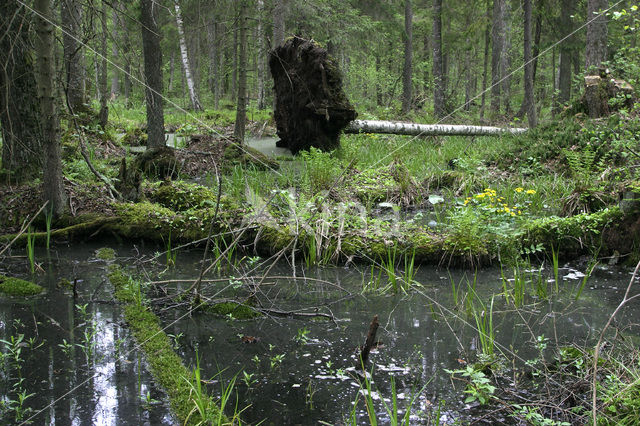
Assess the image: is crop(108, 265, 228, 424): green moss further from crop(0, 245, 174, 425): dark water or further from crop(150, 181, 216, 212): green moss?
crop(150, 181, 216, 212): green moss

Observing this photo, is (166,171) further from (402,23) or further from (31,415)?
(402,23)

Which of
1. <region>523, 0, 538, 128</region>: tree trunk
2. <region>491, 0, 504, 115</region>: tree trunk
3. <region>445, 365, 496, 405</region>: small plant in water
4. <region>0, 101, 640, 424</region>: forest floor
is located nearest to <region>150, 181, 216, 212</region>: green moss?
<region>0, 101, 640, 424</region>: forest floor

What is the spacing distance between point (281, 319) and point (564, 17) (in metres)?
17.8

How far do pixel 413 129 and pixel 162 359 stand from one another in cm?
910

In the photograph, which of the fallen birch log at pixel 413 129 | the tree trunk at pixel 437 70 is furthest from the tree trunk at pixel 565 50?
the fallen birch log at pixel 413 129

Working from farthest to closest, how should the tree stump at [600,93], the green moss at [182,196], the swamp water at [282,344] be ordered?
the tree stump at [600,93]
the green moss at [182,196]
the swamp water at [282,344]

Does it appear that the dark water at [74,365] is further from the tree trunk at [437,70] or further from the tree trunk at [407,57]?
the tree trunk at [407,57]

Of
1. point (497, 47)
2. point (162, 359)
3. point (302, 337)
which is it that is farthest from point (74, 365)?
point (497, 47)

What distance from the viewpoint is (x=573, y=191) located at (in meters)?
6.48

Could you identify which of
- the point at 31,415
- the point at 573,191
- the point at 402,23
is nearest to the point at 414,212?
the point at 573,191

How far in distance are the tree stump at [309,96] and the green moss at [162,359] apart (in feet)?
19.8

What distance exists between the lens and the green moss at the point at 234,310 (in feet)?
13.3

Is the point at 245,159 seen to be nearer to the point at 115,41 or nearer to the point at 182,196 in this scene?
the point at 182,196

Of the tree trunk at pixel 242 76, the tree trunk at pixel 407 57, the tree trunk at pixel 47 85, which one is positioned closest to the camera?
the tree trunk at pixel 47 85
